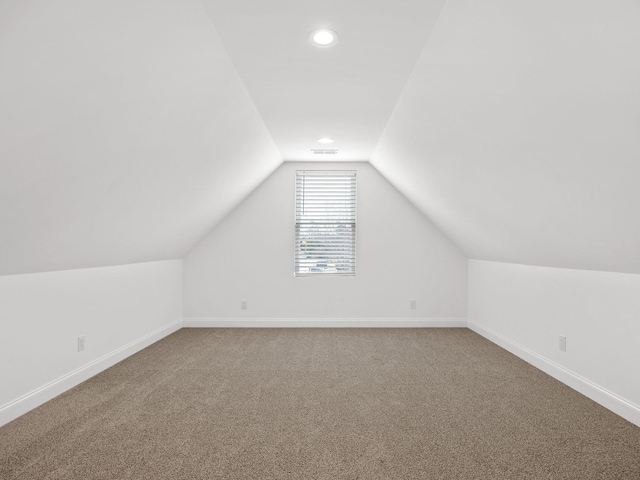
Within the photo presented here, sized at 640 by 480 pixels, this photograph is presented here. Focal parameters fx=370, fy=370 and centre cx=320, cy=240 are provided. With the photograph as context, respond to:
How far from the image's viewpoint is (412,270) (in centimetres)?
530

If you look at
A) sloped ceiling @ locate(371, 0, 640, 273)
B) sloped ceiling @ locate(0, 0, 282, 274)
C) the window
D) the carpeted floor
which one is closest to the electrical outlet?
the carpeted floor

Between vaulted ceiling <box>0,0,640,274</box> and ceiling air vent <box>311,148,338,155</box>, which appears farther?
ceiling air vent <box>311,148,338,155</box>

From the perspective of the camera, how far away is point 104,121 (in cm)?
191

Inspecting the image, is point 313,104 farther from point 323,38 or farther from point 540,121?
point 540,121

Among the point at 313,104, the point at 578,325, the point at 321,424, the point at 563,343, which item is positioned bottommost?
the point at 321,424

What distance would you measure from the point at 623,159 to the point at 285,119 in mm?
2567

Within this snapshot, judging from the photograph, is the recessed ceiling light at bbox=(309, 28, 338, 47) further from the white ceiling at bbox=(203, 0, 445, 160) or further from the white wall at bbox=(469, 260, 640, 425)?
the white wall at bbox=(469, 260, 640, 425)

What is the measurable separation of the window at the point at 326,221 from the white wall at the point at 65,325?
2073 millimetres

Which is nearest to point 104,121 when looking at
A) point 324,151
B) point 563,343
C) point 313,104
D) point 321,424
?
point 313,104

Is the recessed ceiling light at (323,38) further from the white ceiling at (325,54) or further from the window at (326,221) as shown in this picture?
the window at (326,221)

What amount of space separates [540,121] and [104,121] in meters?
2.23

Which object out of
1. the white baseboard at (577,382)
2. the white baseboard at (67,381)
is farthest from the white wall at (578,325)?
the white baseboard at (67,381)

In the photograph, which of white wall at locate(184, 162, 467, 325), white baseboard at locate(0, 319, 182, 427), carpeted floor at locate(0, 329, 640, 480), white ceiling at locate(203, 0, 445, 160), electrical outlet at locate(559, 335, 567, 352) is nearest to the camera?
white ceiling at locate(203, 0, 445, 160)

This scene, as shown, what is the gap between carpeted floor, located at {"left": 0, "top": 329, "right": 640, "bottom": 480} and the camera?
1.96m
